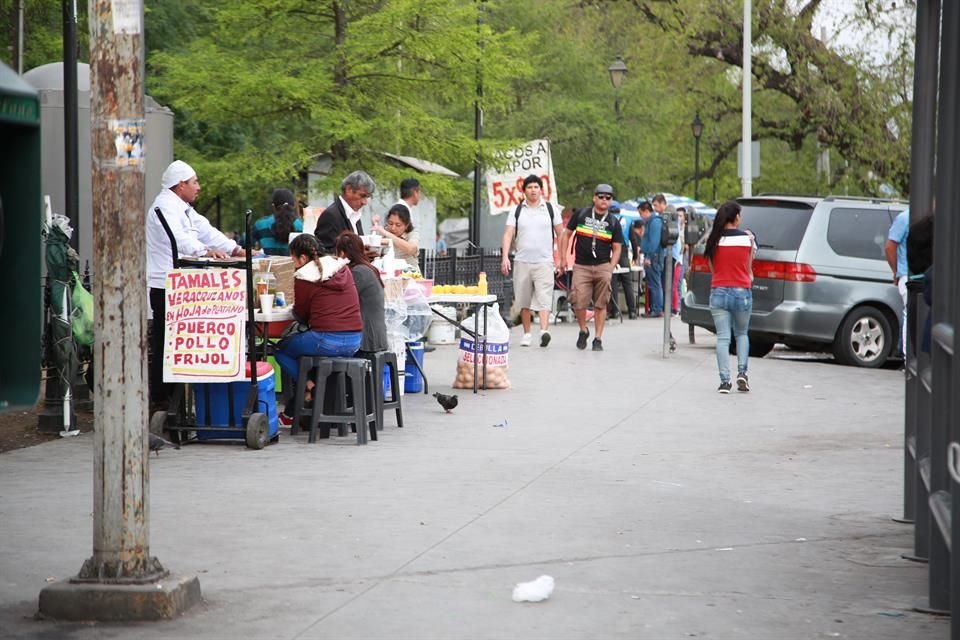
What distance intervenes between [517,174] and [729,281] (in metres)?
10.8

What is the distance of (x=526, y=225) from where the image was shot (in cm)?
1944

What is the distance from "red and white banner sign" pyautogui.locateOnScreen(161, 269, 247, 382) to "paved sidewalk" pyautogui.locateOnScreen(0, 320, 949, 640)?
0.57m

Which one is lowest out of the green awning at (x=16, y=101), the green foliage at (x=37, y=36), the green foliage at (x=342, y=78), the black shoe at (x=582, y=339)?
the black shoe at (x=582, y=339)

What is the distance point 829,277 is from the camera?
18.3 meters

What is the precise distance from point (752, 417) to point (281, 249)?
16.0 feet

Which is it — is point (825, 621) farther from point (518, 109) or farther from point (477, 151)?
point (518, 109)

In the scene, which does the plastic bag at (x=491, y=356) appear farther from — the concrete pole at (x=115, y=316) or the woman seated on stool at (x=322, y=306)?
the concrete pole at (x=115, y=316)

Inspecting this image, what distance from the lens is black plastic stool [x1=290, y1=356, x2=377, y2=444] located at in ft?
36.9

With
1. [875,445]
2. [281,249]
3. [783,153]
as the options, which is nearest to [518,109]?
[783,153]

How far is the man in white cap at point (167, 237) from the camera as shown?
37.0 feet

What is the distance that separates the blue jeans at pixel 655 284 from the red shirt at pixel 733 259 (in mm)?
12923

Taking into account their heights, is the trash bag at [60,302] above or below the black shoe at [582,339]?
above

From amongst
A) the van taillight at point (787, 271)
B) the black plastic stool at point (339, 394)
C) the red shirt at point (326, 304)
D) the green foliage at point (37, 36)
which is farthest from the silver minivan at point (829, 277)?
the green foliage at point (37, 36)

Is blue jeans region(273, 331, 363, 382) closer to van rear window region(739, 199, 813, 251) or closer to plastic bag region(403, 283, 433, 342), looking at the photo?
plastic bag region(403, 283, 433, 342)
